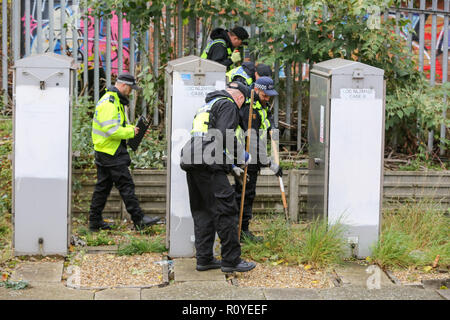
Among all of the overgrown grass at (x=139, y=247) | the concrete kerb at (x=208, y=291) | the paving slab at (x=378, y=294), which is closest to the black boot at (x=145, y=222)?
the overgrown grass at (x=139, y=247)

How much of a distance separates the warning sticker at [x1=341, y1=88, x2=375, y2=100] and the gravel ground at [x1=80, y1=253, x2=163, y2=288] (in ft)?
7.96

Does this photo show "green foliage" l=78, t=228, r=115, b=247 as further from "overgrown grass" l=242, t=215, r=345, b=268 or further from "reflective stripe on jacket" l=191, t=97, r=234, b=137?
"reflective stripe on jacket" l=191, t=97, r=234, b=137

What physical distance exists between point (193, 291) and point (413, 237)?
2.52 meters

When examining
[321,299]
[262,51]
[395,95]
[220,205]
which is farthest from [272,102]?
[321,299]

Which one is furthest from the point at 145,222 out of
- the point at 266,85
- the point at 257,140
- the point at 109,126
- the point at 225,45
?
the point at 225,45

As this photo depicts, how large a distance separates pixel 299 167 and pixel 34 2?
17.2 feet

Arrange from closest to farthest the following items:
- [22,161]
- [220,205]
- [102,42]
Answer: [220,205], [22,161], [102,42]

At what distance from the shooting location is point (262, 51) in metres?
9.20

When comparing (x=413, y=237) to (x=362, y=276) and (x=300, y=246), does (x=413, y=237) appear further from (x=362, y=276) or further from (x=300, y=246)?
(x=300, y=246)

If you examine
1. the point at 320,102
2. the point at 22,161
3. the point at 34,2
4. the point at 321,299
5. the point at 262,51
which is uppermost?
the point at 34,2

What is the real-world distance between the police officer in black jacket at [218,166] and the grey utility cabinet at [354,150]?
0.99 metres

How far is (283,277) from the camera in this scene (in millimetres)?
6566

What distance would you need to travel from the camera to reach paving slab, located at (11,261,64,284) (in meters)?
6.38

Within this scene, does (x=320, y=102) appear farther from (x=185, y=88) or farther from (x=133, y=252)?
(x=133, y=252)
